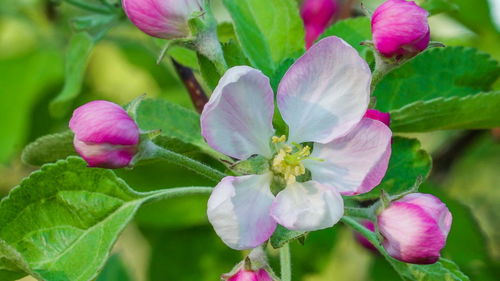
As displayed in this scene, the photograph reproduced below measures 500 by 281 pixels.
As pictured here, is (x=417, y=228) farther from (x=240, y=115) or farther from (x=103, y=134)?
(x=103, y=134)

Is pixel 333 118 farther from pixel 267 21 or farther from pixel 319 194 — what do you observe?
pixel 267 21

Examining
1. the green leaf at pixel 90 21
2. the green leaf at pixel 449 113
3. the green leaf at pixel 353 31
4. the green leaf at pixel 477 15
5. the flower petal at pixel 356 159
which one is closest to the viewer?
the flower petal at pixel 356 159

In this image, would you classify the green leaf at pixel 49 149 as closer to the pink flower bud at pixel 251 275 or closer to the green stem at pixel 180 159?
the green stem at pixel 180 159

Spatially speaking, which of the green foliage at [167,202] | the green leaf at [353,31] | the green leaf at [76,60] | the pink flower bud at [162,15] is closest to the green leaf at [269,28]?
the green leaf at [353,31]

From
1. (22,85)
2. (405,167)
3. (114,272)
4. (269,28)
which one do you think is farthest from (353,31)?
(22,85)

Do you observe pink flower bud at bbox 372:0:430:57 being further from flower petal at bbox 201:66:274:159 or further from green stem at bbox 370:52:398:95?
flower petal at bbox 201:66:274:159

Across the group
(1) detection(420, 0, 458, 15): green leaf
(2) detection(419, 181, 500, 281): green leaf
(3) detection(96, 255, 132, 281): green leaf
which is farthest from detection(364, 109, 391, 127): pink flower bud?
(3) detection(96, 255, 132, 281): green leaf
